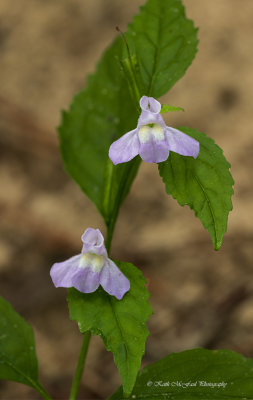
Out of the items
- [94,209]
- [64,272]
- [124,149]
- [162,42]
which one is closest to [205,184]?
[124,149]

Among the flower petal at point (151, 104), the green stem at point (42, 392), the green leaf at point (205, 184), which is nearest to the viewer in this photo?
the green leaf at point (205, 184)

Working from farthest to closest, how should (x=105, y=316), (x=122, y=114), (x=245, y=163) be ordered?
1. (x=245, y=163)
2. (x=122, y=114)
3. (x=105, y=316)

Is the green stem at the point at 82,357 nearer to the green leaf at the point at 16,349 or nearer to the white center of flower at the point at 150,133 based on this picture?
the green leaf at the point at 16,349

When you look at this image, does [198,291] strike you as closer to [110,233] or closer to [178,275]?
[178,275]

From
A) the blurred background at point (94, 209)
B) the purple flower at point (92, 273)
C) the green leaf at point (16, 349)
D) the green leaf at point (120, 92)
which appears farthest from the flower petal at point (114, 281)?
the blurred background at point (94, 209)

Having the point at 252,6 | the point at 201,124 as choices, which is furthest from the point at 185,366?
the point at 252,6

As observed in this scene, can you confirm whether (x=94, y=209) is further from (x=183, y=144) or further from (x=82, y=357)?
(x=183, y=144)

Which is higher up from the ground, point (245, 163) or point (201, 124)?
point (201, 124)
